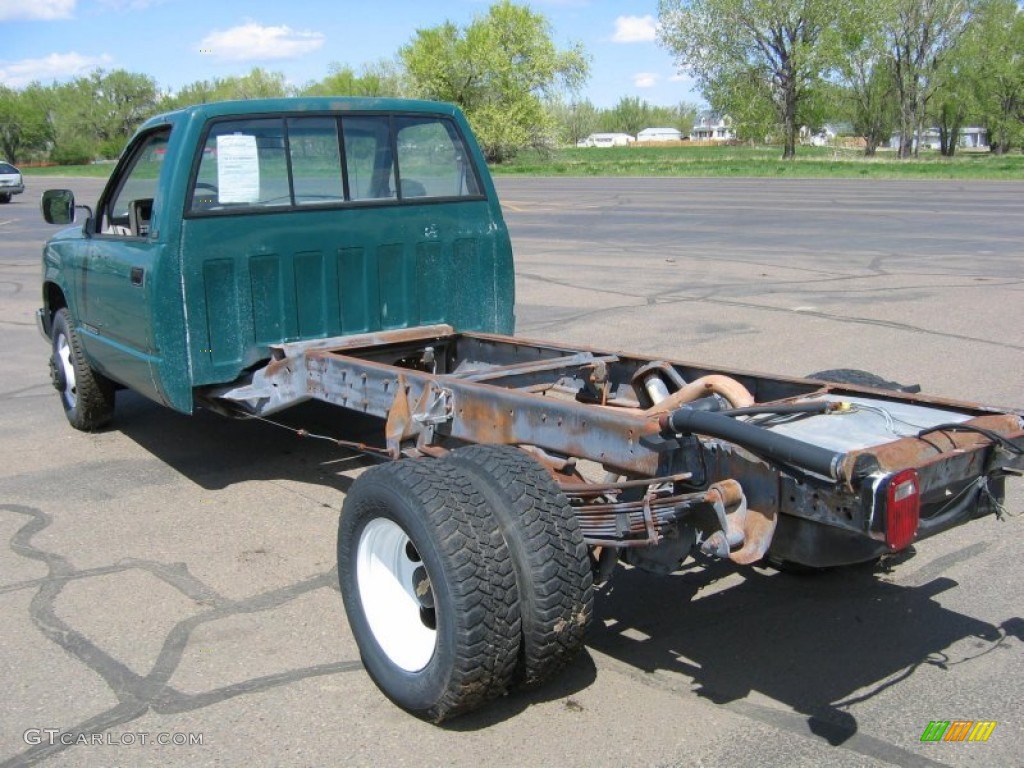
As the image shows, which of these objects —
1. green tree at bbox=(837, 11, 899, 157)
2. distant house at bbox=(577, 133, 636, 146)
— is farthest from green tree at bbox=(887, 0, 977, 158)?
distant house at bbox=(577, 133, 636, 146)

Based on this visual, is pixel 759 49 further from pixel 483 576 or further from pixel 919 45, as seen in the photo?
pixel 483 576

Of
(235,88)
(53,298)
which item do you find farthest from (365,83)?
(53,298)

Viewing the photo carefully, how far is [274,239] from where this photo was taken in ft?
18.8

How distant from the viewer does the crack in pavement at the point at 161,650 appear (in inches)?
140

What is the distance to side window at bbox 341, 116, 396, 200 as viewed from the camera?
6043 mm

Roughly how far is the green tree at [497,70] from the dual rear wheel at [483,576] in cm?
6534

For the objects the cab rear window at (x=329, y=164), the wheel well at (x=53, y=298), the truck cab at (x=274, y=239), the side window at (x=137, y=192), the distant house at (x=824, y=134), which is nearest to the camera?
the truck cab at (x=274, y=239)

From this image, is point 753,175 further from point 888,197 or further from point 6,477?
point 6,477

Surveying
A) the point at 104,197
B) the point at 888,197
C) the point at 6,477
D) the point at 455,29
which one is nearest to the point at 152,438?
the point at 6,477

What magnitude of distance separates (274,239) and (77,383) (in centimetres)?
214

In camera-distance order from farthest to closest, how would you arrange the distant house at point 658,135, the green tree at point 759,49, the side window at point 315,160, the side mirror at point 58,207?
the distant house at point 658,135 → the green tree at point 759,49 → the side mirror at point 58,207 → the side window at point 315,160

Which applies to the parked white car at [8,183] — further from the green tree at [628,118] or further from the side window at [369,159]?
the green tree at [628,118]

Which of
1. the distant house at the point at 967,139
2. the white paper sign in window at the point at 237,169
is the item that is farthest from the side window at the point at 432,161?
the distant house at the point at 967,139

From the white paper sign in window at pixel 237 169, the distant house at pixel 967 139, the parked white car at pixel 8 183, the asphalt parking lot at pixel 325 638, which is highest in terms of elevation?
the distant house at pixel 967 139
